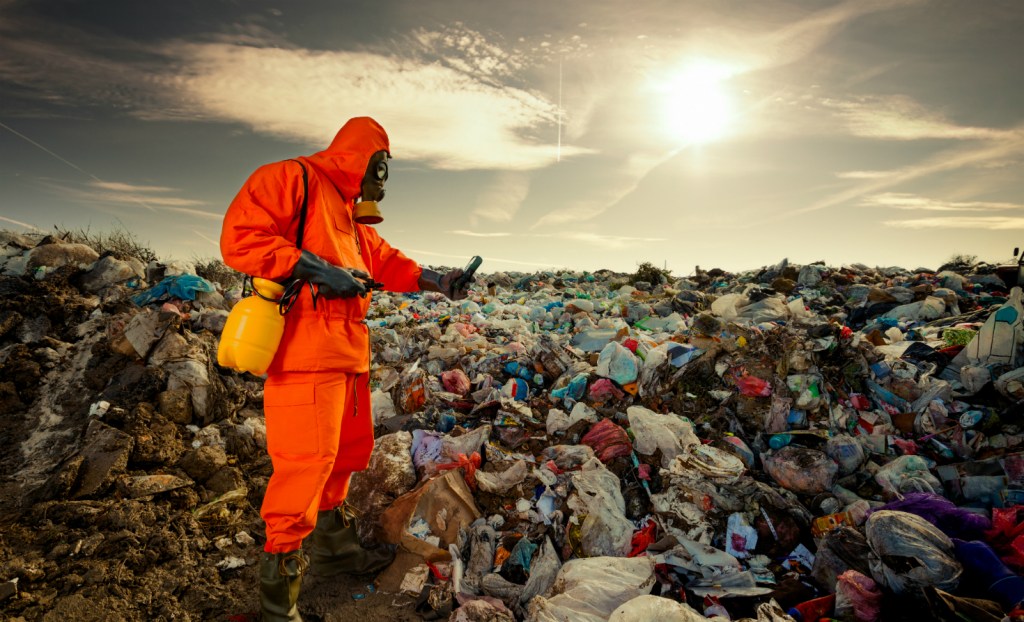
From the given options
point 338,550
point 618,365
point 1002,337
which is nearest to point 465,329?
point 618,365

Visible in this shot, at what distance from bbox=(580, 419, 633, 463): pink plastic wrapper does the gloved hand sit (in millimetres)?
1996

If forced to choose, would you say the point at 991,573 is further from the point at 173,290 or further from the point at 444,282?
the point at 173,290

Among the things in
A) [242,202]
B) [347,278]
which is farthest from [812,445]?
[242,202]

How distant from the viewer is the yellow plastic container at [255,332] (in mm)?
1795

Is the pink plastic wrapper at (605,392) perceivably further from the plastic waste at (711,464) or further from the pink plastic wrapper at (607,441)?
the plastic waste at (711,464)

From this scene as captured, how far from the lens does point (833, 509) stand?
8.39 ft

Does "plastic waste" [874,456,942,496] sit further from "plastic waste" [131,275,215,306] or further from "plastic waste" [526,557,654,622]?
"plastic waste" [131,275,215,306]

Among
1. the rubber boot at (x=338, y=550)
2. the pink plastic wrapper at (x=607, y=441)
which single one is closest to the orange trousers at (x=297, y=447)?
the rubber boot at (x=338, y=550)

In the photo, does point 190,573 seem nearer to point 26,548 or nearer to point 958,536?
point 26,548

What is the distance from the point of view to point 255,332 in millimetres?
1812

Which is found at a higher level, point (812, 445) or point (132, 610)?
point (812, 445)

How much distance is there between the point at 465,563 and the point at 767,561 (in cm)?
154

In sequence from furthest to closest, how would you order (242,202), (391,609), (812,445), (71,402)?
(71,402), (812,445), (391,609), (242,202)

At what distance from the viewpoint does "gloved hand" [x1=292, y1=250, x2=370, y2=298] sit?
1.84 metres
